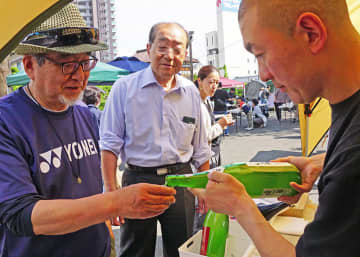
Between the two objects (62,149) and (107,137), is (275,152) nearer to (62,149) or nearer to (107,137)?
(107,137)

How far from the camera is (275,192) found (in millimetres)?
1317

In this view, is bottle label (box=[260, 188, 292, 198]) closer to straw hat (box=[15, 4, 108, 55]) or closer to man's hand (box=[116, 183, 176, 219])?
man's hand (box=[116, 183, 176, 219])

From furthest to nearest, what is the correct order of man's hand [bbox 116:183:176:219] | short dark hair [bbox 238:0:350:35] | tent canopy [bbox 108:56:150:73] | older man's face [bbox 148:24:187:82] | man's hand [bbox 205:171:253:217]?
tent canopy [bbox 108:56:150:73]
older man's face [bbox 148:24:187:82]
man's hand [bbox 116:183:176:219]
man's hand [bbox 205:171:253:217]
short dark hair [bbox 238:0:350:35]

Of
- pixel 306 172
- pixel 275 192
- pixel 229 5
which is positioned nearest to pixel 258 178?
A: pixel 275 192

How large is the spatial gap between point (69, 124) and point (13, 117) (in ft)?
0.96

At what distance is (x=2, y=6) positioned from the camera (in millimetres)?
640

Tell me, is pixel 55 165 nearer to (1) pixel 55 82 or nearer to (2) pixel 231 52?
(1) pixel 55 82

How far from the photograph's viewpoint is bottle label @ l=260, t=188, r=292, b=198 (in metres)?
1.32

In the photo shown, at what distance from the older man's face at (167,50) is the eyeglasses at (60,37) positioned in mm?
926

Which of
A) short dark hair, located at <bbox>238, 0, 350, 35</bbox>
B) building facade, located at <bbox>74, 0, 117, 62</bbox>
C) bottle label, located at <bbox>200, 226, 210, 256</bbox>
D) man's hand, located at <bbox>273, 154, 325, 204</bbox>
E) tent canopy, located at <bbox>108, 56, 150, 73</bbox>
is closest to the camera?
short dark hair, located at <bbox>238, 0, 350, 35</bbox>

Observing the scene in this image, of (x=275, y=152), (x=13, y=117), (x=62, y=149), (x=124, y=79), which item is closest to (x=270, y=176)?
(x=62, y=149)

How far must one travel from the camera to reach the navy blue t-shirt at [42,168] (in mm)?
1106

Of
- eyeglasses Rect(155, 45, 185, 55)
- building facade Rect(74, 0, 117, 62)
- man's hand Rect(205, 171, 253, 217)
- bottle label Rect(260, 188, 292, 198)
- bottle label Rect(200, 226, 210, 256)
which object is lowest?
bottle label Rect(200, 226, 210, 256)

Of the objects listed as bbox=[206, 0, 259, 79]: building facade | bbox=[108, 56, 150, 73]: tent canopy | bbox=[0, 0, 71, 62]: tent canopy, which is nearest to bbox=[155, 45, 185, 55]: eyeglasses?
bbox=[0, 0, 71, 62]: tent canopy
